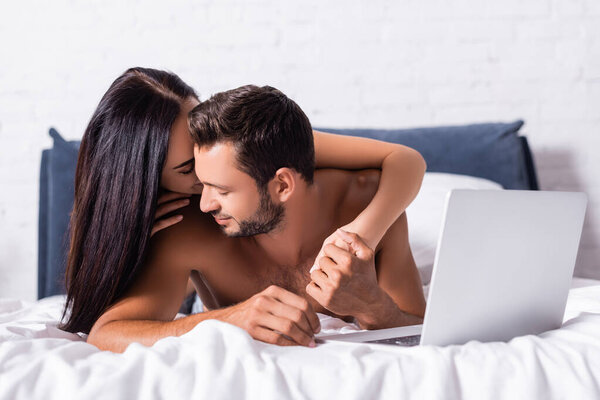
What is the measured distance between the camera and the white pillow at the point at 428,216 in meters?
1.82

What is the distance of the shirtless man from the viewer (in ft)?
3.34

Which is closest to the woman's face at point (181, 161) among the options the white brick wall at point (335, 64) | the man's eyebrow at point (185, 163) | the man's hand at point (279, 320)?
the man's eyebrow at point (185, 163)

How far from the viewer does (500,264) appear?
2.77 feet

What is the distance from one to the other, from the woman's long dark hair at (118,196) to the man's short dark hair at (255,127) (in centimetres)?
9

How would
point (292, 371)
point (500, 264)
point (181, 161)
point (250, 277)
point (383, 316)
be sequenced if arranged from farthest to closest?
point (250, 277) → point (181, 161) → point (383, 316) → point (500, 264) → point (292, 371)

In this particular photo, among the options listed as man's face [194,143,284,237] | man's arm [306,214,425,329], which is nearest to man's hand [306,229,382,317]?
man's arm [306,214,425,329]

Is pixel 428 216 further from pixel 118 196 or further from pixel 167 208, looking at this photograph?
pixel 118 196

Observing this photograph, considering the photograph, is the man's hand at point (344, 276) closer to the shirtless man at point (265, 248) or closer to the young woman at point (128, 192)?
the shirtless man at point (265, 248)

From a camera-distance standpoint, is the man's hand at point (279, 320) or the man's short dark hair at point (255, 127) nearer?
the man's hand at point (279, 320)

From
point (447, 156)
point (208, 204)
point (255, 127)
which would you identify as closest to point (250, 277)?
point (208, 204)

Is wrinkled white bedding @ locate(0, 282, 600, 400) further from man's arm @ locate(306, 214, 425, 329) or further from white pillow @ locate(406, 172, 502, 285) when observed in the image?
white pillow @ locate(406, 172, 502, 285)

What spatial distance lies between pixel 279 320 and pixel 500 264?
339 millimetres

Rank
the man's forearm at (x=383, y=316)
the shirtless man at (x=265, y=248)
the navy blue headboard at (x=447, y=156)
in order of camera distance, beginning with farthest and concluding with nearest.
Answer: the navy blue headboard at (x=447, y=156)
the man's forearm at (x=383, y=316)
the shirtless man at (x=265, y=248)

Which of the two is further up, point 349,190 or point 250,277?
point 349,190
